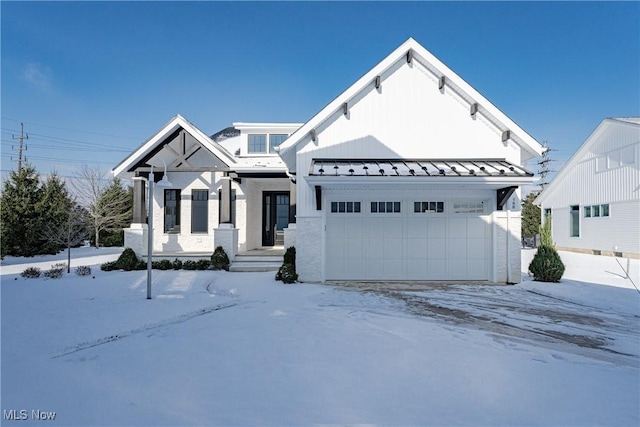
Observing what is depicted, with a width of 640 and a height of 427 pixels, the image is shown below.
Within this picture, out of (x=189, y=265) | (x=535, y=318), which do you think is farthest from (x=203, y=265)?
(x=535, y=318)

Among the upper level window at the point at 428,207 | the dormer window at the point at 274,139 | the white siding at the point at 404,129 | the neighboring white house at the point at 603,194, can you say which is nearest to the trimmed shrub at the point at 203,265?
the white siding at the point at 404,129

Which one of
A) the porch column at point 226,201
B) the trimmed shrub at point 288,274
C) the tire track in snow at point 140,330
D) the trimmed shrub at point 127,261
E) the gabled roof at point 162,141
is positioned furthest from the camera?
the porch column at point 226,201

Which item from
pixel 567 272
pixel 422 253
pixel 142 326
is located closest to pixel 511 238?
pixel 422 253

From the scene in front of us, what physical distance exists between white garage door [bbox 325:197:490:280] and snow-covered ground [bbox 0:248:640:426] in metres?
2.26

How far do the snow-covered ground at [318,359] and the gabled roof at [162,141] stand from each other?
6184 millimetres

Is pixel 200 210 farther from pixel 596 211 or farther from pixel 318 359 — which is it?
pixel 596 211

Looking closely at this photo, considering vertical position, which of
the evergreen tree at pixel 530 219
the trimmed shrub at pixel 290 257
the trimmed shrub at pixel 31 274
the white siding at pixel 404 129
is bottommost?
the trimmed shrub at pixel 31 274

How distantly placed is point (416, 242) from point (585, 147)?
18.4 meters

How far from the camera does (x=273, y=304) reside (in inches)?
285

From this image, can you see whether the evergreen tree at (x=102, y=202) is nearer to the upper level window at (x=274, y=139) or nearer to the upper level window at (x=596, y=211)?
the upper level window at (x=274, y=139)

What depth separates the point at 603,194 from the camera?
19078 millimetres

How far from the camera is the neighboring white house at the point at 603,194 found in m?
17.1

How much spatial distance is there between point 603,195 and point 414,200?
54.5 ft
